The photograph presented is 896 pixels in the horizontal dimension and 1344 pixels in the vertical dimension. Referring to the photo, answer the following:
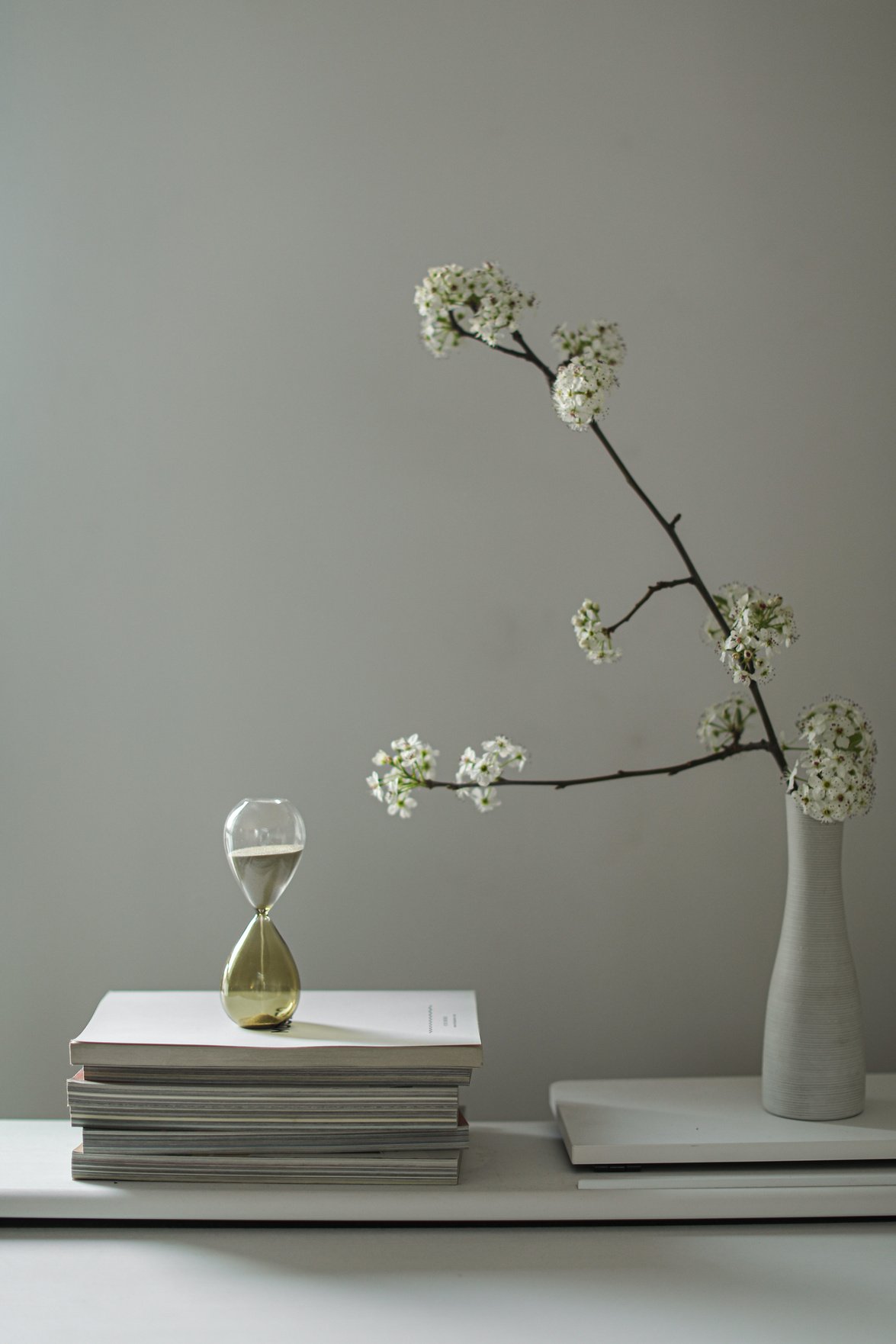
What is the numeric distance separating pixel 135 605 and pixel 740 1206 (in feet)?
2.59

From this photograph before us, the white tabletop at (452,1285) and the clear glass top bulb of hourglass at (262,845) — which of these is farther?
the clear glass top bulb of hourglass at (262,845)

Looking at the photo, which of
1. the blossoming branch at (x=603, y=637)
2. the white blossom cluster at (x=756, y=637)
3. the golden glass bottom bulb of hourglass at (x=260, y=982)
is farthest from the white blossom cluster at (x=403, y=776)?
the white blossom cluster at (x=756, y=637)

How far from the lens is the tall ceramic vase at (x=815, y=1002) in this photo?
0.94 metres

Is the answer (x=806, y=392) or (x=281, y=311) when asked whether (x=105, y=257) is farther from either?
(x=806, y=392)

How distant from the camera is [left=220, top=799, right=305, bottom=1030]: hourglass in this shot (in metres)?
0.91

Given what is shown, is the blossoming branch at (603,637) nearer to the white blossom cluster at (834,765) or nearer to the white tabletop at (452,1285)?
the white blossom cluster at (834,765)

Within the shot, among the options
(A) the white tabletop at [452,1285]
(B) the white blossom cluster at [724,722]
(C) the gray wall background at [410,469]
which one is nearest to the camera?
(A) the white tabletop at [452,1285]

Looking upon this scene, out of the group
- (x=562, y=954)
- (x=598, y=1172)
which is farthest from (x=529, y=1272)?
(x=562, y=954)

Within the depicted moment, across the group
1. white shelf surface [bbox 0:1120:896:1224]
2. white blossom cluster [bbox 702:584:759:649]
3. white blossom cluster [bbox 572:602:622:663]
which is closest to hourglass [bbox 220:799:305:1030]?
white shelf surface [bbox 0:1120:896:1224]

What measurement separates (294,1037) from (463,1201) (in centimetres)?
18

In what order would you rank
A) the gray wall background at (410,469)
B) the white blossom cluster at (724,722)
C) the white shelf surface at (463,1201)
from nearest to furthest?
1. the white shelf surface at (463,1201)
2. the white blossom cluster at (724,722)
3. the gray wall background at (410,469)

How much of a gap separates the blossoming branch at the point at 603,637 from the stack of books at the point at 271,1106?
0.65 ft

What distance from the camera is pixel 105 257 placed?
1.20 m

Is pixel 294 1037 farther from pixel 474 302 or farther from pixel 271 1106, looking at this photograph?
pixel 474 302
